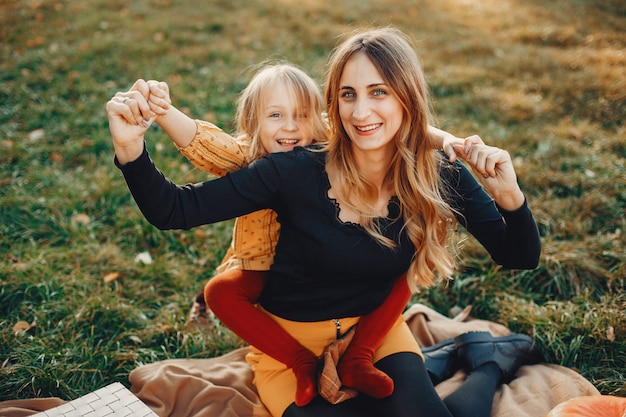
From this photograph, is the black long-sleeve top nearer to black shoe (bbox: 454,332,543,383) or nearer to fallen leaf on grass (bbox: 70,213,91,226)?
black shoe (bbox: 454,332,543,383)

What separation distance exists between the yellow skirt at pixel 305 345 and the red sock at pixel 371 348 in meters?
0.06

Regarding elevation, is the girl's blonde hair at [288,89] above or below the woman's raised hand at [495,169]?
above

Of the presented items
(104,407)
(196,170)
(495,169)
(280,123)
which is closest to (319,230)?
(280,123)

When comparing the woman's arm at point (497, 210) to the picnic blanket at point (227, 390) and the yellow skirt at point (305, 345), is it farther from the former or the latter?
the picnic blanket at point (227, 390)

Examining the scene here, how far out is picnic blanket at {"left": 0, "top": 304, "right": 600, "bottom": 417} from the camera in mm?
2375

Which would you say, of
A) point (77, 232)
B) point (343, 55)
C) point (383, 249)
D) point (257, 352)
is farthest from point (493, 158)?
point (77, 232)

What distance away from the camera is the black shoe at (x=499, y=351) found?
266cm

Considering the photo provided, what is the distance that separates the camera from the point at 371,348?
7.51 ft

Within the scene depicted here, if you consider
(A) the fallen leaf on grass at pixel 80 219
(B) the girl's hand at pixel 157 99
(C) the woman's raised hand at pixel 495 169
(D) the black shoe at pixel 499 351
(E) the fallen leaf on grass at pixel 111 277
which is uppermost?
(B) the girl's hand at pixel 157 99

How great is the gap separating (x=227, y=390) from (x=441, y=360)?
3.85 ft

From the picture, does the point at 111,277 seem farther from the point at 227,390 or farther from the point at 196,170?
the point at 196,170

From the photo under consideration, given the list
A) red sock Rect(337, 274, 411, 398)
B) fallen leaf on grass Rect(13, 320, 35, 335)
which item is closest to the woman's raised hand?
red sock Rect(337, 274, 411, 398)

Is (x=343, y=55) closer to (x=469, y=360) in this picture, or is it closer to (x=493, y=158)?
(x=493, y=158)

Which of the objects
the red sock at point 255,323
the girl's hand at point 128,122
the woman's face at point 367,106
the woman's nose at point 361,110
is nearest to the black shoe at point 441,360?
the red sock at point 255,323
